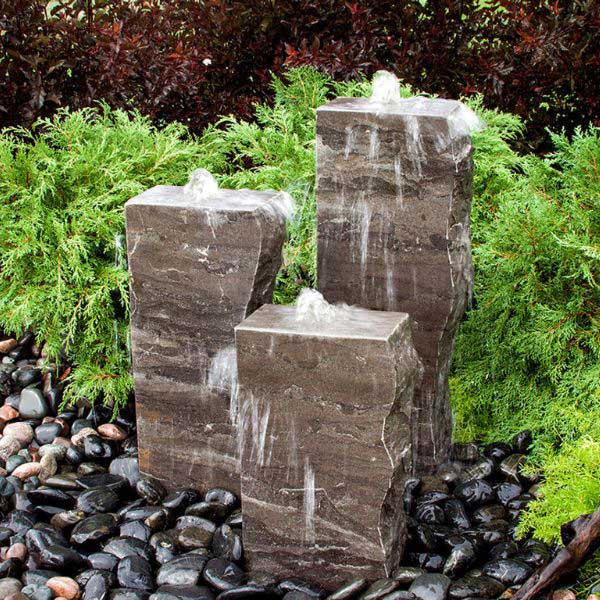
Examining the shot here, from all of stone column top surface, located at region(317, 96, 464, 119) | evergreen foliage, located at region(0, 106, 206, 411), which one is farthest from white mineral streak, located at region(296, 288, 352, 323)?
evergreen foliage, located at region(0, 106, 206, 411)

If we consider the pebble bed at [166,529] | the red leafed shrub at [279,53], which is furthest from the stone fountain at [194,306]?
the red leafed shrub at [279,53]

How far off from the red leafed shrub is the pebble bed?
89.9 inches

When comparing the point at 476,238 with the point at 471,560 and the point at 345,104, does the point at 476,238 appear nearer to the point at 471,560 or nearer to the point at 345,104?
the point at 345,104

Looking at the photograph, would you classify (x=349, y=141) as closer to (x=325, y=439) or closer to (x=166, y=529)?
(x=325, y=439)

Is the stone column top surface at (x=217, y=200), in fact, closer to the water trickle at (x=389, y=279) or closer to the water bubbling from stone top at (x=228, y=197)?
the water bubbling from stone top at (x=228, y=197)

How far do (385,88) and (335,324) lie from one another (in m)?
1.22

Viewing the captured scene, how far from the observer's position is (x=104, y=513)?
3867mm

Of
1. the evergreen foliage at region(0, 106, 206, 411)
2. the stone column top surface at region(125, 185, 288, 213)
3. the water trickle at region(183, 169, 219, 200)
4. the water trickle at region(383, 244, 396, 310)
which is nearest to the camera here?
the stone column top surface at region(125, 185, 288, 213)

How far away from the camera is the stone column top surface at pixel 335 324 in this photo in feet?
10.4

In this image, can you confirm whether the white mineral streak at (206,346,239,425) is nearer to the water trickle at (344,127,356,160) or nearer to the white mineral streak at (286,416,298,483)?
the white mineral streak at (286,416,298,483)

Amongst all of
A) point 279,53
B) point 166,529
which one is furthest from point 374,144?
point 279,53

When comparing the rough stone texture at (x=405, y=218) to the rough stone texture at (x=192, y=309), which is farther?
the rough stone texture at (x=405, y=218)

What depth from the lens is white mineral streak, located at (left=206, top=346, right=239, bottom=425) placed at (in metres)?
3.83

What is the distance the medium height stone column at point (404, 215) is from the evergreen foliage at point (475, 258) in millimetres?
385
